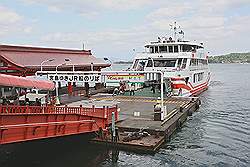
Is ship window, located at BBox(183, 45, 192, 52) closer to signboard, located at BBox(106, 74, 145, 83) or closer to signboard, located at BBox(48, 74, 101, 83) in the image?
signboard, located at BBox(106, 74, 145, 83)

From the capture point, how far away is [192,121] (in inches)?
1109

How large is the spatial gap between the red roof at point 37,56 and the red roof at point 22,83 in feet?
51.3

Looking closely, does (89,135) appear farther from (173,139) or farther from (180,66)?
(180,66)

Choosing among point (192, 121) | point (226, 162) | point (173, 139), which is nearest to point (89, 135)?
point (173, 139)

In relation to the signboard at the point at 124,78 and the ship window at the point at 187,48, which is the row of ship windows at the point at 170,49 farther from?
the signboard at the point at 124,78

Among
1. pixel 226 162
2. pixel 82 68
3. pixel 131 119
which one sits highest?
pixel 82 68

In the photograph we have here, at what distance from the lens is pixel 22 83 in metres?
14.0

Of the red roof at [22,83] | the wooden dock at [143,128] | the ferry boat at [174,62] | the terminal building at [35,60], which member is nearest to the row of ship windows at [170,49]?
the ferry boat at [174,62]

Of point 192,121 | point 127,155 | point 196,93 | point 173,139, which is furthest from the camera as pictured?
point 196,93

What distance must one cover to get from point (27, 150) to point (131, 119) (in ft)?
24.6

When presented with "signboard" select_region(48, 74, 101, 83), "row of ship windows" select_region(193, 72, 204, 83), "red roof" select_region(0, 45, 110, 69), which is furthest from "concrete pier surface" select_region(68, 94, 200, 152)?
"row of ship windows" select_region(193, 72, 204, 83)

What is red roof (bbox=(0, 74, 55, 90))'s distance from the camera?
42.3 ft

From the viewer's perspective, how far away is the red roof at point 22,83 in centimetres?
1291

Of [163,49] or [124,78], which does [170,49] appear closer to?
[163,49]
